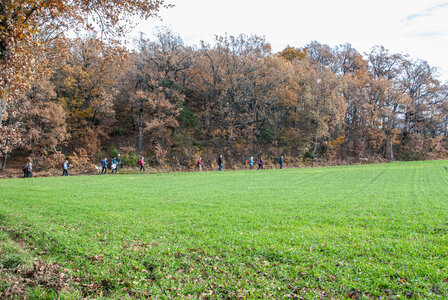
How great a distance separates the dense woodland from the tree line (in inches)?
6.2

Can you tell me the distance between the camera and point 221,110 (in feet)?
136

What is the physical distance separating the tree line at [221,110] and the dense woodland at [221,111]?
0.16 metres

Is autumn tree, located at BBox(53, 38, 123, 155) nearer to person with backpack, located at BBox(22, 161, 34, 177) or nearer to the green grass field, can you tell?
person with backpack, located at BBox(22, 161, 34, 177)

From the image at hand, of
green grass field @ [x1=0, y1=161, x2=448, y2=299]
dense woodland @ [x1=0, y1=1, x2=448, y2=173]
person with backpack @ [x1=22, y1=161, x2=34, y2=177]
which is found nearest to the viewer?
green grass field @ [x1=0, y1=161, x2=448, y2=299]

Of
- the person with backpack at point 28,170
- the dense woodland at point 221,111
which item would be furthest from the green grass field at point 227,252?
the dense woodland at point 221,111

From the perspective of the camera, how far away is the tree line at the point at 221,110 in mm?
35125

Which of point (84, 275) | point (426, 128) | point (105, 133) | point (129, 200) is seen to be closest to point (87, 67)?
point (105, 133)

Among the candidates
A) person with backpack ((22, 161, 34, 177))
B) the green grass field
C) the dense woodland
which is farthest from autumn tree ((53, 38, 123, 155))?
the green grass field

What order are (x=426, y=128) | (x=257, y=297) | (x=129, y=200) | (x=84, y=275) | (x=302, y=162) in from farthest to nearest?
(x=426, y=128) → (x=302, y=162) → (x=129, y=200) → (x=84, y=275) → (x=257, y=297)

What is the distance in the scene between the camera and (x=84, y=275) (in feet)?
16.2

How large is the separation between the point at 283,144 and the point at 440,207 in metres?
35.2

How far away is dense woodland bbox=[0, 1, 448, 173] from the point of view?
3491 centimetres

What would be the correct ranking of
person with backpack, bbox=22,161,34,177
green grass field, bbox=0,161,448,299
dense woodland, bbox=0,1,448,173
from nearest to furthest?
green grass field, bbox=0,161,448,299, person with backpack, bbox=22,161,34,177, dense woodland, bbox=0,1,448,173

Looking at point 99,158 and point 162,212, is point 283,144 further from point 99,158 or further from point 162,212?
point 162,212
